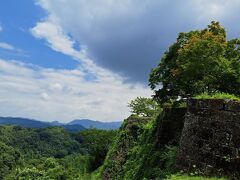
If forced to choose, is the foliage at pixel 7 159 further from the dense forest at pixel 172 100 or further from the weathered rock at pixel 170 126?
the weathered rock at pixel 170 126

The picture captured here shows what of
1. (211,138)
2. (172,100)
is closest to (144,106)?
(172,100)

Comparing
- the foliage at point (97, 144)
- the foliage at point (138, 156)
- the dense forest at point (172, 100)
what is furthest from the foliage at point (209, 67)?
the foliage at point (97, 144)

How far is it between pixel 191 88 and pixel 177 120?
373 inches

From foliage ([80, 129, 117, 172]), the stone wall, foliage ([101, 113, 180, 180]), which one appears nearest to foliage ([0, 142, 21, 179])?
foliage ([80, 129, 117, 172])

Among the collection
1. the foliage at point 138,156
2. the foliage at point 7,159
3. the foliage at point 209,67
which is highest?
the foliage at point 209,67

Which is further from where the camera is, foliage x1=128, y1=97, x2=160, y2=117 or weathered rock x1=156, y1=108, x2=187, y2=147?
foliage x1=128, y1=97, x2=160, y2=117

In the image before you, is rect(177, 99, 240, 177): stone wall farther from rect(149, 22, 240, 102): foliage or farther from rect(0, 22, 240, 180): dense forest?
rect(149, 22, 240, 102): foliage

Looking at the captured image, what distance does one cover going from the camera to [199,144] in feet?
45.5

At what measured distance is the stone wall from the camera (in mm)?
12562

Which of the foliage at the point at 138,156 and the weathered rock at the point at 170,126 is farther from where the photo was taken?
the weathered rock at the point at 170,126

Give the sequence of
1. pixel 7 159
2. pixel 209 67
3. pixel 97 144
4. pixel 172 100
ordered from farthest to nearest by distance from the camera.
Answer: pixel 7 159, pixel 97 144, pixel 172 100, pixel 209 67

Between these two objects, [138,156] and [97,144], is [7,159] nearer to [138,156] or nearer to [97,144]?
[97,144]

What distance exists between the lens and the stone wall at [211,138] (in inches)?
495

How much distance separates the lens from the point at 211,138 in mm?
13359
